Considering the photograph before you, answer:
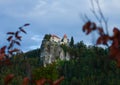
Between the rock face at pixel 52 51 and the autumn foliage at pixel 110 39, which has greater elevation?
the rock face at pixel 52 51

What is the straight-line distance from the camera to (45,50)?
146m

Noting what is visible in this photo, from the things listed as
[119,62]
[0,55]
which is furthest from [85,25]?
[0,55]

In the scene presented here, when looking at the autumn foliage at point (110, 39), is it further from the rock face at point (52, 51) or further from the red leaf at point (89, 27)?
the rock face at point (52, 51)

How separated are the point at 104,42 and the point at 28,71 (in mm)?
743

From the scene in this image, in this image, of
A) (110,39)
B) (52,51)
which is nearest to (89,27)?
(110,39)

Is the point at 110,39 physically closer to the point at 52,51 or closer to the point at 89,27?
the point at 89,27

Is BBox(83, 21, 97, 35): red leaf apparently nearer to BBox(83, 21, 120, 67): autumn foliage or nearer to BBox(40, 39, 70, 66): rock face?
BBox(83, 21, 120, 67): autumn foliage

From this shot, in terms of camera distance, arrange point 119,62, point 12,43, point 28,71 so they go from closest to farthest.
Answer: point 119,62 → point 28,71 → point 12,43

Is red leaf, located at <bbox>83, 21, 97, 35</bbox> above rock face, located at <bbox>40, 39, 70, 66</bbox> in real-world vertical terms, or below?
below

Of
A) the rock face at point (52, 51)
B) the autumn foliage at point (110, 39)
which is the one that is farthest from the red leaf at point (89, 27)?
the rock face at point (52, 51)

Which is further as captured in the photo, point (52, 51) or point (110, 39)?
point (52, 51)

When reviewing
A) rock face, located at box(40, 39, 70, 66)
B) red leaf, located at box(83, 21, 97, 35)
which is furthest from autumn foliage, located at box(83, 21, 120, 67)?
rock face, located at box(40, 39, 70, 66)

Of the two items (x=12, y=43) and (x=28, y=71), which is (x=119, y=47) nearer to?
(x=28, y=71)

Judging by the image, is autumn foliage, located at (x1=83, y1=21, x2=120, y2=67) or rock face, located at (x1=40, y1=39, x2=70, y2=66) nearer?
autumn foliage, located at (x1=83, y1=21, x2=120, y2=67)
